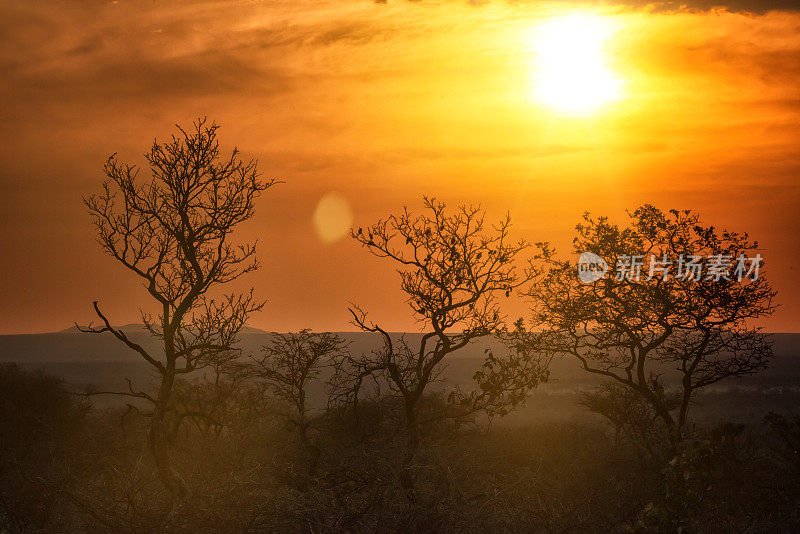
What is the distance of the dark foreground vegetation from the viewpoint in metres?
14.8

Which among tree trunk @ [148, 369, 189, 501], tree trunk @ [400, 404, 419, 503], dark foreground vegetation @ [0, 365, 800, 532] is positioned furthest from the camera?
tree trunk @ [148, 369, 189, 501]

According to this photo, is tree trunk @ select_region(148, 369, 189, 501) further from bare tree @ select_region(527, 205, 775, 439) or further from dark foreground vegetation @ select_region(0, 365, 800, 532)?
bare tree @ select_region(527, 205, 775, 439)

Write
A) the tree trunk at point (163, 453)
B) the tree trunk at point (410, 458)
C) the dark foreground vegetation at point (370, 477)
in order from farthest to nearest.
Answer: the tree trunk at point (163, 453), the tree trunk at point (410, 458), the dark foreground vegetation at point (370, 477)

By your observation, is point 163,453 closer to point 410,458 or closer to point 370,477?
point 410,458

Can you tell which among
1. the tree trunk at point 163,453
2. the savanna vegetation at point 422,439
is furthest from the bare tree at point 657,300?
the tree trunk at point 163,453

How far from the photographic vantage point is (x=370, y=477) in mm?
15180

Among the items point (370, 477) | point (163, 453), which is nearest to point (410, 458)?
point (370, 477)

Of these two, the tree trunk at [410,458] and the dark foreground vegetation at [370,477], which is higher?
the tree trunk at [410,458]

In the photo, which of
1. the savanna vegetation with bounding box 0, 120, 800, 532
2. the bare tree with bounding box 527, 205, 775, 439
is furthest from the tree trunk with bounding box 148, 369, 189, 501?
the bare tree with bounding box 527, 205, 775, 439

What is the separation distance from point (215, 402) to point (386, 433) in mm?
8867

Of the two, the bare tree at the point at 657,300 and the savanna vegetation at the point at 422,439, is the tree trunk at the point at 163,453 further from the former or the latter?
the bare tree at the point at 657,300

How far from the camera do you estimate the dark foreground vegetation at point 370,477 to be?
48.7 ft

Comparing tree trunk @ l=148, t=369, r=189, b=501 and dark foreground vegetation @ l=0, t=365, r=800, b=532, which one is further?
tree trunk @ l=148, t=369, r=189, b=501

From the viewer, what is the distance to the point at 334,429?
38.8 m
